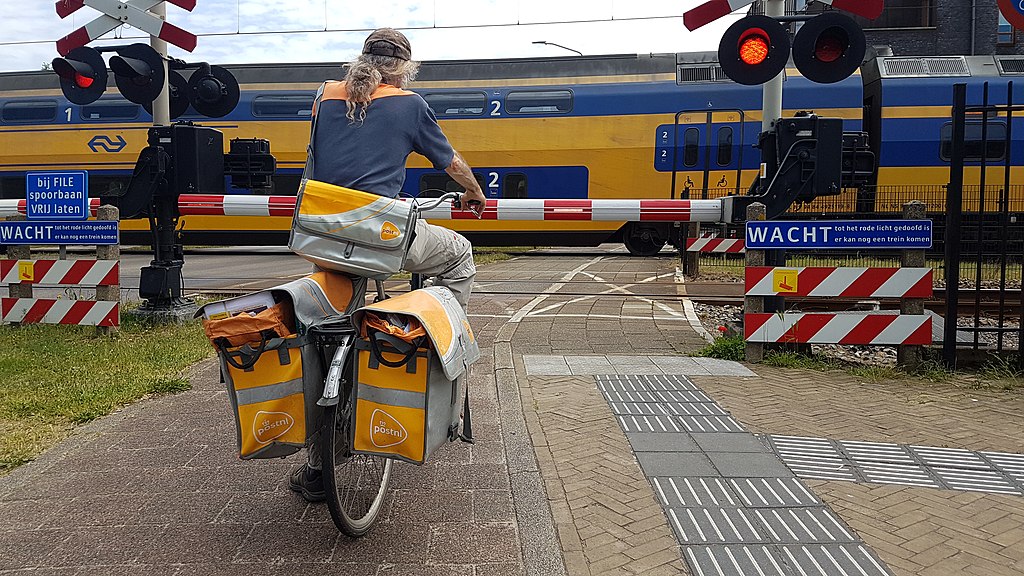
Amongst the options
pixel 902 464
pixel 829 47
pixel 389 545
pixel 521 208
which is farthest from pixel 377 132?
pixel 521 208

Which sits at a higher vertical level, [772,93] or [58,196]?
[772,93]

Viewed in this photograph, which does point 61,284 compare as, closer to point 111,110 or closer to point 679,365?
point 679,365

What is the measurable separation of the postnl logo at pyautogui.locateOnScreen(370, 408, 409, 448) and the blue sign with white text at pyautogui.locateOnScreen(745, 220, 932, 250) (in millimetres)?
4626

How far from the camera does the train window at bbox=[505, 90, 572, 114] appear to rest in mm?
17656

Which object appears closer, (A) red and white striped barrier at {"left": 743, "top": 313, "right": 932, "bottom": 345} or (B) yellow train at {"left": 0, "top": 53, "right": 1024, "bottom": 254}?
(A) red and white striped barrier at {"left": 743, "top": 313, "right": 932, "bottom": 345}

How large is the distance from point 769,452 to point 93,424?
3.86 m

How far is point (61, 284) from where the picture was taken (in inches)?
317

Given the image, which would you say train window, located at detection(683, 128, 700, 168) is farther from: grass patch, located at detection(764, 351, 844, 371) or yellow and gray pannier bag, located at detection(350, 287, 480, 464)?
yellow and gray pannier bag, located at detection(350, 287, 480, 464)

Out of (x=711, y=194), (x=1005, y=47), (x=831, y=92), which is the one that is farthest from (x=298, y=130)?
(x=1005, y=47)

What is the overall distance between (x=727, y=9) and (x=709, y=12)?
15 centimetres

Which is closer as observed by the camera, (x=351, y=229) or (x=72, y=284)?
(x=351, y=229)

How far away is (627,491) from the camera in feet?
12.7

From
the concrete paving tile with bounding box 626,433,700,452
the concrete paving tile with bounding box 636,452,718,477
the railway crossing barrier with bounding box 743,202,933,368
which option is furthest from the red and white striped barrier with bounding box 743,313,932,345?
the concrete paving tile with bounding box 636,452,718,477

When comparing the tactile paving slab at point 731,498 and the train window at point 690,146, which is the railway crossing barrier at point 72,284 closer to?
the tactile paving slab at point 731,498
